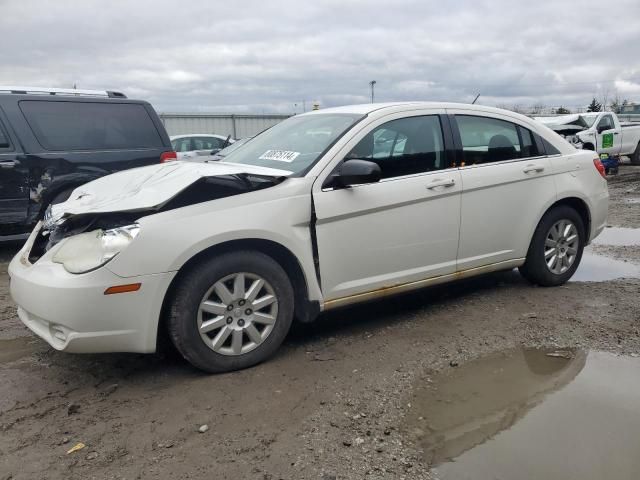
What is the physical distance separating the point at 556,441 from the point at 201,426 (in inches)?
69.9

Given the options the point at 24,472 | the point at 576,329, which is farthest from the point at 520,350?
the point at 24,472

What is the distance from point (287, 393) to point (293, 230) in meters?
1.03

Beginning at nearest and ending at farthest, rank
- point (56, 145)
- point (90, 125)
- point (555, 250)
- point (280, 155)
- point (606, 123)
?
point (280, 155)
point (555, 250)
point (56, 145)
point (90, 125)
point (606, 123)

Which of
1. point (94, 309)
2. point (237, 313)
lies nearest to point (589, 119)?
point (237, 313)

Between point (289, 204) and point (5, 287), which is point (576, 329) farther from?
point (5, 287)

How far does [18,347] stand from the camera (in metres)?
4.11

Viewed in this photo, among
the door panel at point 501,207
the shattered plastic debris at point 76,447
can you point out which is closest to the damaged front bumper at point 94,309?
the shattered plastic debris at point 76,447

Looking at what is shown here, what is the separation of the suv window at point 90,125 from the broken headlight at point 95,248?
12.6ft

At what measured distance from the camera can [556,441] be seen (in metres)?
2.79

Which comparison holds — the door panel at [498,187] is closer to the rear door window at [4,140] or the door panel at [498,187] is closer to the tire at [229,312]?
the tire at [229,312]

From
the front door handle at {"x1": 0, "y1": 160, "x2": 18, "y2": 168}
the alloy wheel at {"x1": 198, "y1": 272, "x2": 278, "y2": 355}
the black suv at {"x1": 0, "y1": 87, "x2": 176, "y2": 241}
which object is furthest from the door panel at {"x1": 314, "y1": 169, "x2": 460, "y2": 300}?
the front door handle at {"x1": 0, "y1": 160, "x2": 18, "y2": 168}

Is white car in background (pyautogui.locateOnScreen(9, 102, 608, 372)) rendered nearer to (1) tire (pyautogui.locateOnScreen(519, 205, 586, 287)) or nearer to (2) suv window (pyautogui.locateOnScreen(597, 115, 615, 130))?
(1) tire (pyautogui.locateOnScreen(519, 205, 586, 287))

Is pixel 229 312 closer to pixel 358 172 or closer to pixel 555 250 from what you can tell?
pixel 358 172

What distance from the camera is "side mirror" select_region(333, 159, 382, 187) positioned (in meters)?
3.75
